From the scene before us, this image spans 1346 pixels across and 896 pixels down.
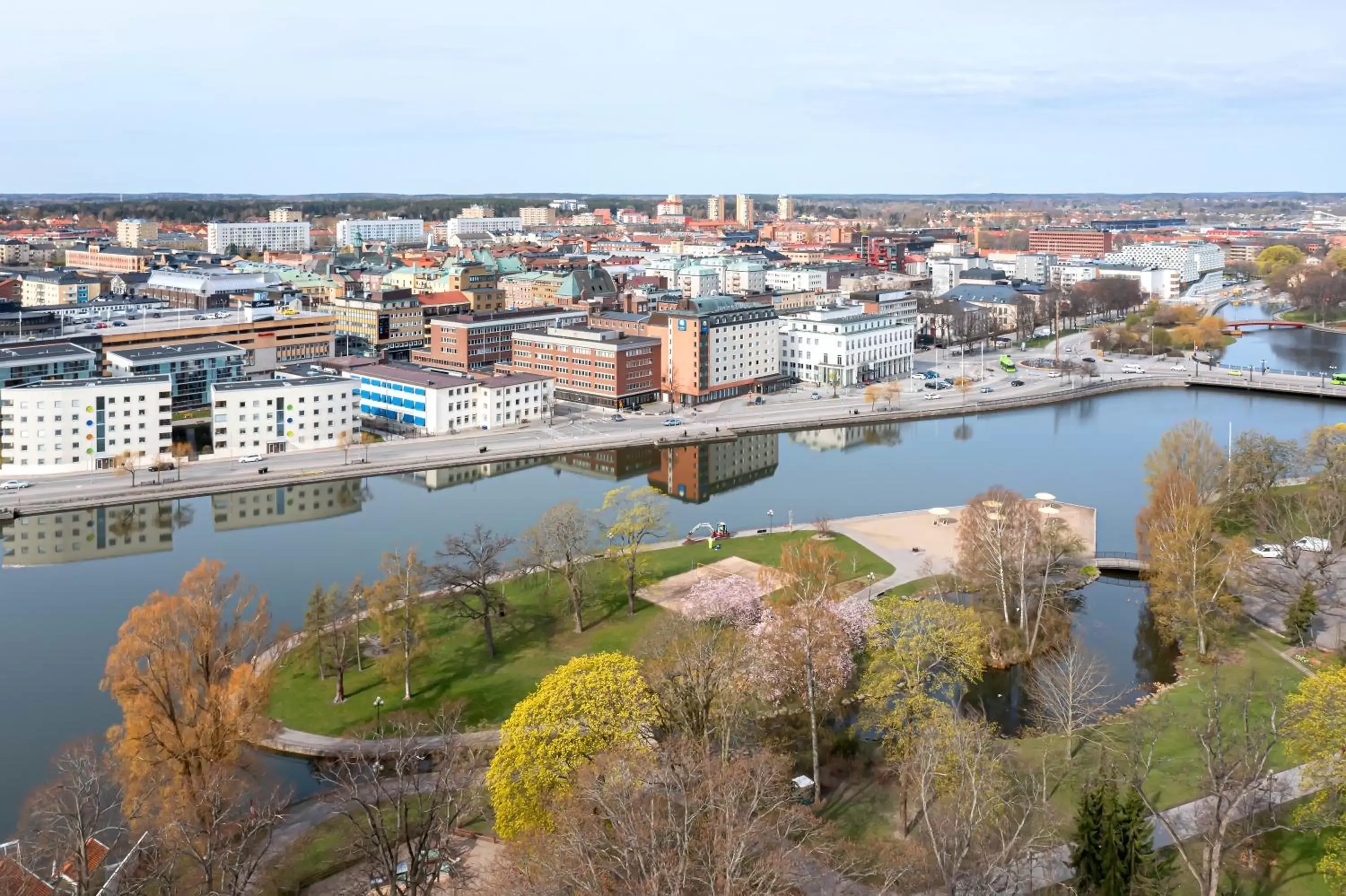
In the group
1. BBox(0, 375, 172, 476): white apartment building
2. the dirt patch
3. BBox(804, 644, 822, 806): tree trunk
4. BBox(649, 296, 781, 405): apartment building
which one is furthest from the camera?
BBox(649, 296, 781, 405): apartment building

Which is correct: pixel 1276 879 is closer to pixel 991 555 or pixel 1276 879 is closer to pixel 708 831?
pixel 708 831

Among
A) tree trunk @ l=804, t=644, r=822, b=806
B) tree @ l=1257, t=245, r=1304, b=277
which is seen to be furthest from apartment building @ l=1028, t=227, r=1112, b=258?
tree trunk @ l=804, t=644, r=822, b=806

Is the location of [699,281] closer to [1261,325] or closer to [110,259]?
[1261,325]

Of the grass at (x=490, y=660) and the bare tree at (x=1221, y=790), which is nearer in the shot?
the bare tree at (x=1221, y=790)

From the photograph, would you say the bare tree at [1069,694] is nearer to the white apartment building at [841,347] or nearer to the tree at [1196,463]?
the tree at [1196,463]

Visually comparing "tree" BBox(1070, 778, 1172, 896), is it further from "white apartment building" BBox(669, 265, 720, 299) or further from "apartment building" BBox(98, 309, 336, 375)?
"white apartment building" BBox(669, 265, 720, 299)

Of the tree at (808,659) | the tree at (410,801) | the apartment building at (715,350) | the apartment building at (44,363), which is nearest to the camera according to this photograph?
the tree at (410,801)

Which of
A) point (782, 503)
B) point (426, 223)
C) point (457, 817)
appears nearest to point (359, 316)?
point (782, 503)

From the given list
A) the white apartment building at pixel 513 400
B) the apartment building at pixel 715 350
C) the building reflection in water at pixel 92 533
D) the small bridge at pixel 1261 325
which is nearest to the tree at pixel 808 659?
the building reflection in water at pixel 92 533
